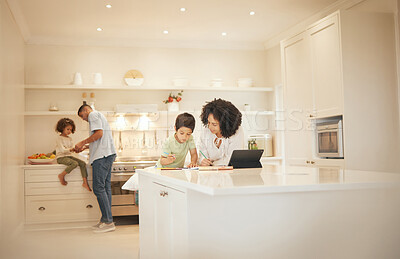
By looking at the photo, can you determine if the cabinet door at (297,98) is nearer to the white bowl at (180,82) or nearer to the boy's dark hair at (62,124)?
A: the white bowl at (180,82)

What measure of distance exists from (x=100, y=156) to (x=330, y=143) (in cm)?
259

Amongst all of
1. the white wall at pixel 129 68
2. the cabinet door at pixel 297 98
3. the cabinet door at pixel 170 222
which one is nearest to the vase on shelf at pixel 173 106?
the white wall at pixel 129 68

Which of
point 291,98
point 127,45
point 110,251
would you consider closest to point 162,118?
point 127,45

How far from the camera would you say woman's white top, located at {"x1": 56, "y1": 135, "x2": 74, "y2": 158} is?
17.3 ft

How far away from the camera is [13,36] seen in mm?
4691

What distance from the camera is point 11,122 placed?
452 centimetres

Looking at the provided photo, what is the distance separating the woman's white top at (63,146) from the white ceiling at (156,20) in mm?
1452

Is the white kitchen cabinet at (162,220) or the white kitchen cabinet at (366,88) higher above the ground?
the white kitchen cabinet at (366,88)

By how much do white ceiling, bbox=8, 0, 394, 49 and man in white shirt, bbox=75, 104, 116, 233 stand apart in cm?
117

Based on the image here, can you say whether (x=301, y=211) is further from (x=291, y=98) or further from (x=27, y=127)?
(x=27, y=127)

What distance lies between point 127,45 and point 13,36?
174 cm

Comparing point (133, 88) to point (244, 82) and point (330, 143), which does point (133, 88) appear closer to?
point (244, 82)

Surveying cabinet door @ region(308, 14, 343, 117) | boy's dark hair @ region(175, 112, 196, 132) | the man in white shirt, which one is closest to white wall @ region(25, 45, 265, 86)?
the man in white shirt

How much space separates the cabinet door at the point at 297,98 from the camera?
14.9 feet
